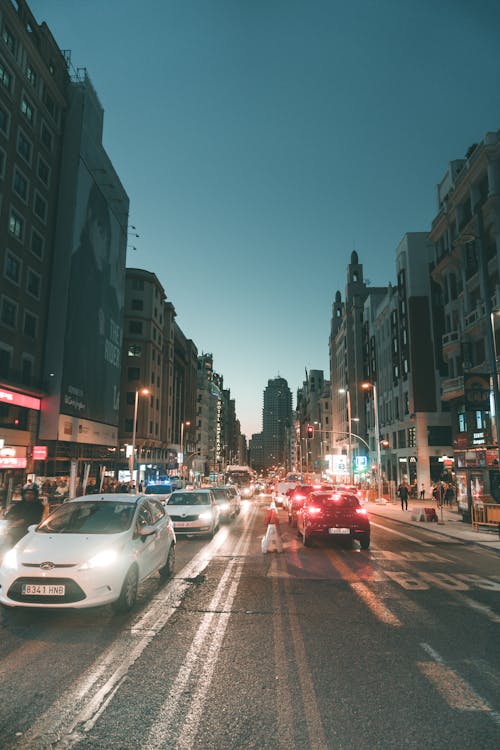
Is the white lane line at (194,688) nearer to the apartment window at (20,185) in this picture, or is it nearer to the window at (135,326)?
the apartment window at (20,185)

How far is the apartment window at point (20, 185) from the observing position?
127ft

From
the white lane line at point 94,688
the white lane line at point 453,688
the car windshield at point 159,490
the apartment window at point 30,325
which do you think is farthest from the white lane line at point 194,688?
the apartment window at point 30,325

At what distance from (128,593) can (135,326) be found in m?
70.8

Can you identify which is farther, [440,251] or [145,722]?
[440,251]

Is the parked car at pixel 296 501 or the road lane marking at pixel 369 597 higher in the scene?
the parked car at pixel 296 501

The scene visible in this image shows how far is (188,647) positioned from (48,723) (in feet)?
6.93

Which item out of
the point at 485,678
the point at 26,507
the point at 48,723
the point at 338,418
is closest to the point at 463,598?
the point at 485,678

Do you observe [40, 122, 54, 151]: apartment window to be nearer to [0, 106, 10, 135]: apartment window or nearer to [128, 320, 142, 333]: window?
[0, 106, 10, 135]: apartment window

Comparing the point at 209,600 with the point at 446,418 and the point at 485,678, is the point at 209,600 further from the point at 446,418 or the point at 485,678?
the point at 446,418

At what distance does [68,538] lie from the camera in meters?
7.22

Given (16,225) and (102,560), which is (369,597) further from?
(16,225)

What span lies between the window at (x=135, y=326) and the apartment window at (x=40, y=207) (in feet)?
106

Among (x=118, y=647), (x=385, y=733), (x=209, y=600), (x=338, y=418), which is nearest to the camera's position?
(x=385, y=733)

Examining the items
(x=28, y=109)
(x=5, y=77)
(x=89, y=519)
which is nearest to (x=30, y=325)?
(x=28, y=109)
